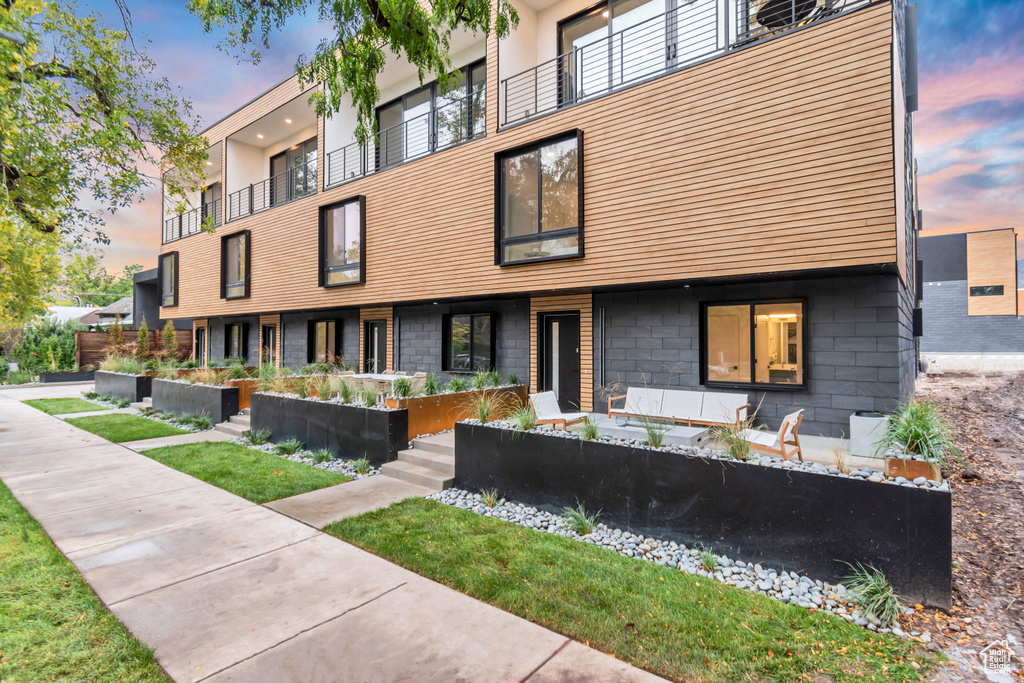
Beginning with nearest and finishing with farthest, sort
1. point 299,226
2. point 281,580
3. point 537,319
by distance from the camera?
point 281,580 < point 537,319 < point 299,226

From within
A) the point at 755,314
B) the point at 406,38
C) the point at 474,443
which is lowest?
the point at 474,443

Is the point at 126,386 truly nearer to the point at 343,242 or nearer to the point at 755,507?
the point at 343,242

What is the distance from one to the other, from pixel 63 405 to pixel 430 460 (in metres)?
14.2

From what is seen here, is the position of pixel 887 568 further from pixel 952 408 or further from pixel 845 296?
pixel 952 408

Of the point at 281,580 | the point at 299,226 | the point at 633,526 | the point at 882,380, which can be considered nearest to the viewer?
the point at 281,580

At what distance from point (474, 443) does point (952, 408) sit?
11.6 meters

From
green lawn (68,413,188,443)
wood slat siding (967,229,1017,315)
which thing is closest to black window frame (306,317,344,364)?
green lawn (68,413,188,443)

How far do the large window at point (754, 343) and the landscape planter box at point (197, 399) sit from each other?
33.1 feet

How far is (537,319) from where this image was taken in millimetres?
10133

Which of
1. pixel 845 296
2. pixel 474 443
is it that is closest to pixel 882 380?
pixel 845 296

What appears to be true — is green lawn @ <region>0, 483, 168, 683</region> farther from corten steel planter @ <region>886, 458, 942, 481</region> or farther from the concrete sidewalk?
corten steel planter @ <region>886, 458, 942, 481</region>

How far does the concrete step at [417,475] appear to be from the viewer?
590 centimetres

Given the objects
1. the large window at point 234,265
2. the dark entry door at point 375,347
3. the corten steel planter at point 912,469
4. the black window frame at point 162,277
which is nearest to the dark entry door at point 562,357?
the dark entry door at point 375,347

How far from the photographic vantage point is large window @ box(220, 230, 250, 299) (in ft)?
50.6
